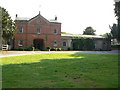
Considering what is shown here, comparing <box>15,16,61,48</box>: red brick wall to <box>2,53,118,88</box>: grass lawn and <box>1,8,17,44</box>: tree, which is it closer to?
<box>1,8,17,44</box>: tree

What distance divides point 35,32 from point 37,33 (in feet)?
2.00

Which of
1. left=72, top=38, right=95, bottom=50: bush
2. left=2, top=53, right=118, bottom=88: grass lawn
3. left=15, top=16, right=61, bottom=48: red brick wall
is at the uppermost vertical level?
left=15, top=16, right=61, bottom=48: red brick wall

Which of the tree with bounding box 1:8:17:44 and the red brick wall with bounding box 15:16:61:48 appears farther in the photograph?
the red brick wall with bounding box 15:16:61:48

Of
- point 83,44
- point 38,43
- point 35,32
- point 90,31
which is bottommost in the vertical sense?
point 83,44

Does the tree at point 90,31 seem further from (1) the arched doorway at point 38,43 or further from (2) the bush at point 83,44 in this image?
(1) the arched doorway at point 38,43

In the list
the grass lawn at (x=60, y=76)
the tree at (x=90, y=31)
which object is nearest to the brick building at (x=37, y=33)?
the grass lawn at (x=60, y=76)

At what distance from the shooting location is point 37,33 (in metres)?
35.8

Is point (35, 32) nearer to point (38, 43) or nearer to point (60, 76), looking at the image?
point (38, 43)

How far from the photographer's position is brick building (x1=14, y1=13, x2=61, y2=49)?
34594 millimetres

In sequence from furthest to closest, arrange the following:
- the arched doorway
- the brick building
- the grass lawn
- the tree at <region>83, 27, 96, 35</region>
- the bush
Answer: the tree at <region>83, 27, 96, 35</region> < the bush < the arched doorway < the brick building < the grass lawn

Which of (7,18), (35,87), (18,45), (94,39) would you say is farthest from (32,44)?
(35,87)

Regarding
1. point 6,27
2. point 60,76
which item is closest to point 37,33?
point 6,27

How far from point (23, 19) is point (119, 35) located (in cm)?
2431

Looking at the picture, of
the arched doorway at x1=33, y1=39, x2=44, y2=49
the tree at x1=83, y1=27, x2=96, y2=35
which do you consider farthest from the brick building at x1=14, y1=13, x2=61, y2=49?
the tree at x1=83, y1=27, x2=96, y2=35
